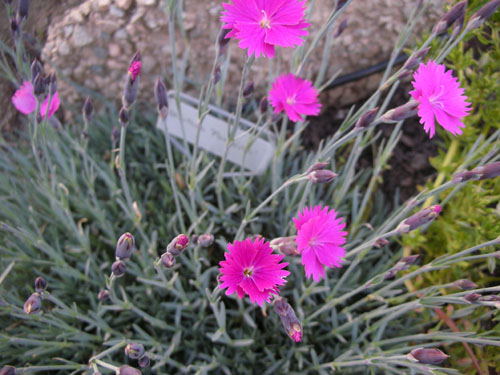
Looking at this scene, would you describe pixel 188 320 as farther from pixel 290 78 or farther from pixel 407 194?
pixel 407 194

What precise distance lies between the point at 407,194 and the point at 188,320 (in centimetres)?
93

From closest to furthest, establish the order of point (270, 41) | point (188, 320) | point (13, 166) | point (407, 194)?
point (270, 41)
point (188, 320)
point (13, 166)
point (407, 194)

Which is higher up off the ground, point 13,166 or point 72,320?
point 13,166

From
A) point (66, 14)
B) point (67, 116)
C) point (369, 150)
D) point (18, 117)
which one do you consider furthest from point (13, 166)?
point (369, 150)

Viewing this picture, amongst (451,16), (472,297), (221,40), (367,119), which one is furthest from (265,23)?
(472,297)

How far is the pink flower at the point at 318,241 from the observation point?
2.54ft

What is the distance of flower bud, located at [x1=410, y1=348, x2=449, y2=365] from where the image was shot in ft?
2.36

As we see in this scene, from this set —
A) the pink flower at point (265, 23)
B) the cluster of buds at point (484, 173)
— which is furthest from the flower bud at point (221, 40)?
the cluster of buds at point (484, 173)

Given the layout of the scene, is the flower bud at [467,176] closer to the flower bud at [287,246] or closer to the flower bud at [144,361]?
the flower bud at [287,246]

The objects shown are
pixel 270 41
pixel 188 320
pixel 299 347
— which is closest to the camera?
pixel 270 41

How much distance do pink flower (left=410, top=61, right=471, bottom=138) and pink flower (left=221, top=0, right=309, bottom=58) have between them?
23 cm

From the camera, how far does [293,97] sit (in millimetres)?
1019

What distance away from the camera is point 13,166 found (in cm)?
142

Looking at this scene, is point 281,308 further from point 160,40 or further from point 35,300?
point 160,40
